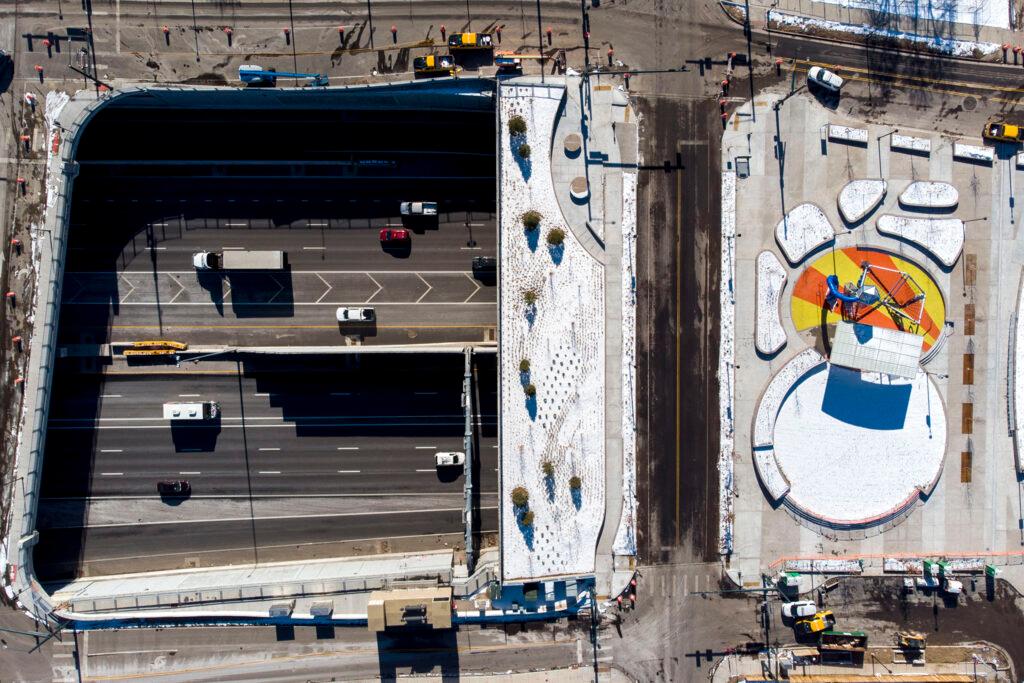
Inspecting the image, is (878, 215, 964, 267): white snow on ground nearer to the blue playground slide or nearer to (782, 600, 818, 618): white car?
the blue playground slide

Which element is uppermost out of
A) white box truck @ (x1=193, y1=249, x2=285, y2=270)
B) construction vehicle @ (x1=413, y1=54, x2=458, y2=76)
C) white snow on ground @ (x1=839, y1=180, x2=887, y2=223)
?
construction vehicle @ (x1=413, y1=54, x2=458, y2=76)

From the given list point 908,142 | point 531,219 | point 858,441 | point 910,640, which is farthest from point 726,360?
point 910,640

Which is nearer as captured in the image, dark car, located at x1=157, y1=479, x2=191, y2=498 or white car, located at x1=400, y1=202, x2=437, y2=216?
white car, located at x1=400, y1=202, x2=437, y2=216

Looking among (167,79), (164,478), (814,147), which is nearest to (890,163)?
(814,147)

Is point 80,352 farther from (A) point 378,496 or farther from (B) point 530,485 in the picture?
(B) point 530,485

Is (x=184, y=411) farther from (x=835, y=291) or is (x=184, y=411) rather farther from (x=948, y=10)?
(x=948, y=10)

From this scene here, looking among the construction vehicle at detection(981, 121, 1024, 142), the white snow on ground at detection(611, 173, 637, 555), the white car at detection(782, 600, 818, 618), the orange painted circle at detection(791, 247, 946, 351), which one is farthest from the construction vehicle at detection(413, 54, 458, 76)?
the white car at detection(782, 600, 818, 618)
